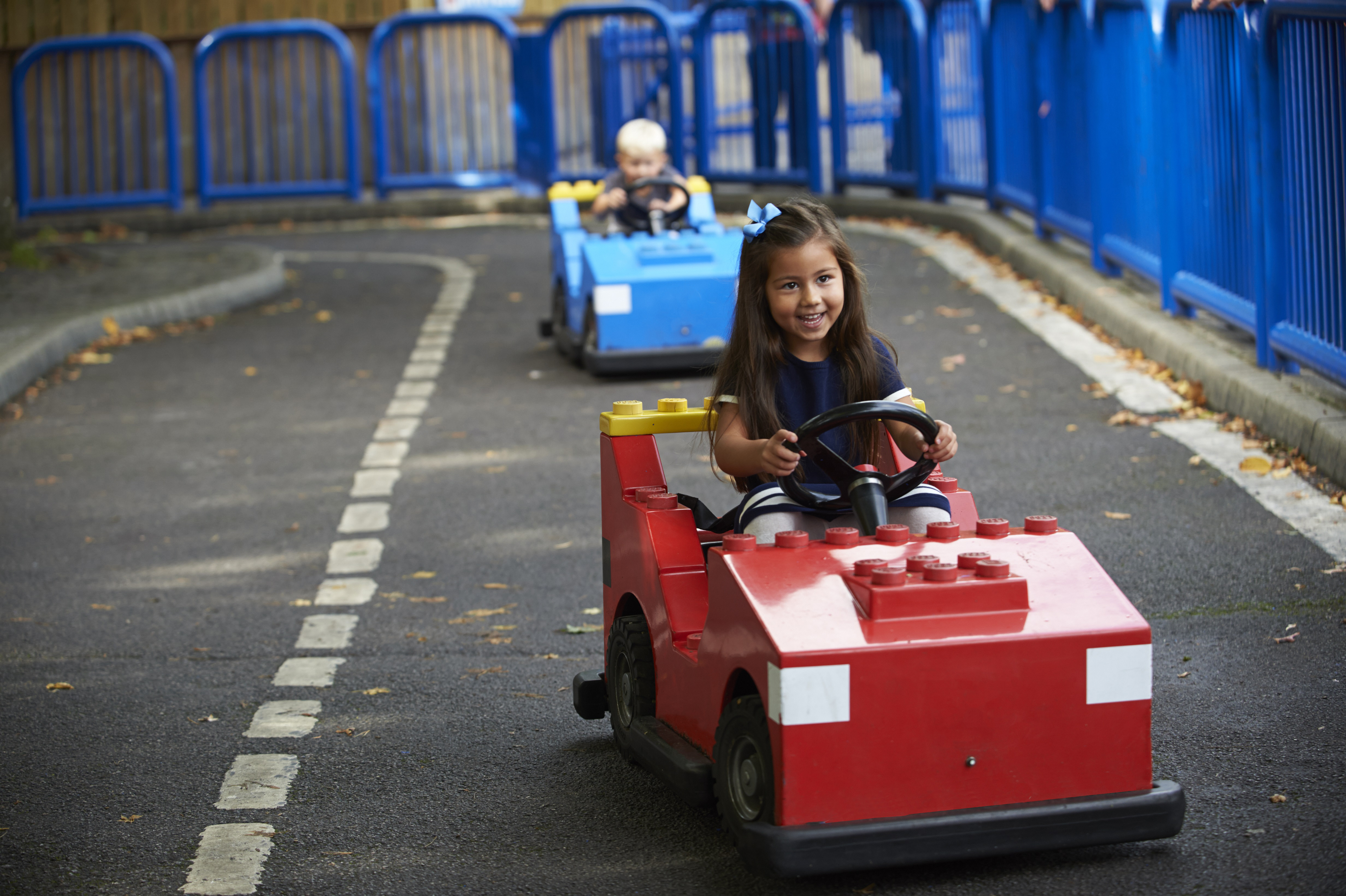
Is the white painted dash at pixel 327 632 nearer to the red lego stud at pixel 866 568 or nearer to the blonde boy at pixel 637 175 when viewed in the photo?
the red lego stud at pixel 866 568

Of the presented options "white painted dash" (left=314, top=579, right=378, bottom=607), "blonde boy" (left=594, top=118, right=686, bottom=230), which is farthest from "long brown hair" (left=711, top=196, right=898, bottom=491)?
"blonde boy" (left=594, top=118, right=686, bottom=230)

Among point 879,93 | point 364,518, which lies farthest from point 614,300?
point 879,93

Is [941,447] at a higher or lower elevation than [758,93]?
lower

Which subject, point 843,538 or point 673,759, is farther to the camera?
point 673,759

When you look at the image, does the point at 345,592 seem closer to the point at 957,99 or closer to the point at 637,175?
the point at 637,175

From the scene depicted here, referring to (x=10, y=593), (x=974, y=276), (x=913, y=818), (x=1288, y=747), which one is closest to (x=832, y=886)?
(x=913, y=818)

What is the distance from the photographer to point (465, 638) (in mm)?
5094

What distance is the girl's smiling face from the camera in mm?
3883

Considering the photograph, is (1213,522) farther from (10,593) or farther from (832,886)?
(10,593)

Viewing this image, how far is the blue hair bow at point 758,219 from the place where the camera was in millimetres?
3955

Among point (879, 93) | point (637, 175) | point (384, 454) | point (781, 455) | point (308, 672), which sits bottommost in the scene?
point (308, 672)

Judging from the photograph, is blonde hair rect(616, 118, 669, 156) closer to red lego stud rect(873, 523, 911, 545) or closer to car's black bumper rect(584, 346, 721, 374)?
car's black bumper rect(584, 346, 721, 374)

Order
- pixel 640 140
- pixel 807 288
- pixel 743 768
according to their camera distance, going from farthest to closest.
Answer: pixel 640 140, pixel 807 288, pixel 743 768

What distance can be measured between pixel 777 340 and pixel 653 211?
19.6 ft
